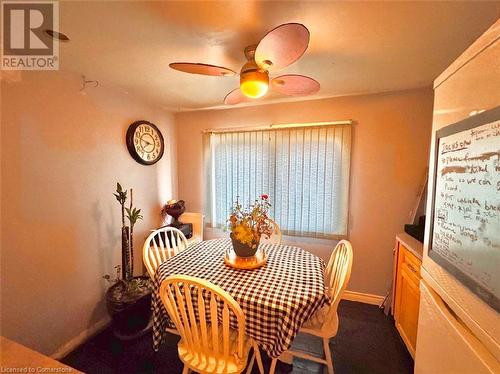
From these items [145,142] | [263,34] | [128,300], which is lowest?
[128,300]

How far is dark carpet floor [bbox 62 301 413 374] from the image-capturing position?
1.62 metres

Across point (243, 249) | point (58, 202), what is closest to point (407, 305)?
point (243, 249)

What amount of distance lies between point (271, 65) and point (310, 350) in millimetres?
2090

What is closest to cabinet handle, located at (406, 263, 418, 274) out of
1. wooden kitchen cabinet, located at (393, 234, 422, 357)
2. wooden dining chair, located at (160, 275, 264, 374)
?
wooden kitchen cabinet, located at (393, 234, 422, 357)

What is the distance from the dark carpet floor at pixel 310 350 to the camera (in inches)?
63.7

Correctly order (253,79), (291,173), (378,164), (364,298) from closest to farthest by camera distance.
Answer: (253,79), (378,164), (364,298), (291,173)

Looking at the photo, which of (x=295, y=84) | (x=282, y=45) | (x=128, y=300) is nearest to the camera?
(x=282, y=45)

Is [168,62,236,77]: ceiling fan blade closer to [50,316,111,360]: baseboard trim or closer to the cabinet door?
the cabinet door

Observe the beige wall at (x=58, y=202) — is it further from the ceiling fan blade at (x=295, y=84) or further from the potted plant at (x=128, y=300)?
the ceiling fan blade at (x=295, y=84)

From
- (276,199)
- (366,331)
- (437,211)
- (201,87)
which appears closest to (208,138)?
(201,87)

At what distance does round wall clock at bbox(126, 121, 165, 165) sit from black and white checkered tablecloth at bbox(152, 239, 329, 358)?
1237 mm

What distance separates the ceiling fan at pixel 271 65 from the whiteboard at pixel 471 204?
28.1 inches

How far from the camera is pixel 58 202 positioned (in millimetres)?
1689

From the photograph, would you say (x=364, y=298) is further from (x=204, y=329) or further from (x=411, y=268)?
(x=204, y=329)
